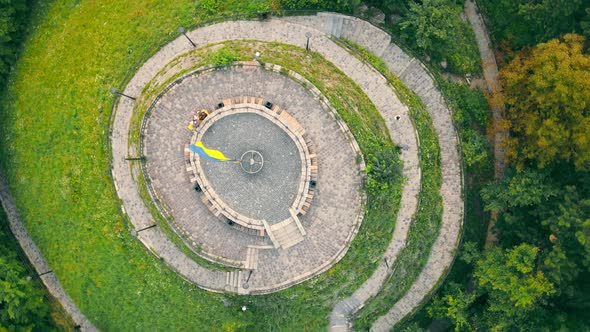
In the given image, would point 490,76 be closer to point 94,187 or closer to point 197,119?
point 197,119

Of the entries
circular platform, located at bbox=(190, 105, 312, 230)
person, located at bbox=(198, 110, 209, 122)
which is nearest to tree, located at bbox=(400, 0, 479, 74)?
circular platform, located at bbox=(190, 105, 312, 230)

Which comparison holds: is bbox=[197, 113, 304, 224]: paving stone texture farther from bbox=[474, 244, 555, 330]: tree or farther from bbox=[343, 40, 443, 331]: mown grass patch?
bbox=[474, 244, 555, 330]: tree

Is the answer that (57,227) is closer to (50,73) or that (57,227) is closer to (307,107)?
(50,73)

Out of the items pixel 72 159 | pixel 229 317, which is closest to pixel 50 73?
pixel 72 159

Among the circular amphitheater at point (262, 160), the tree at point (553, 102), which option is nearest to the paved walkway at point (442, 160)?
the circular amphitheater at point (262, 160)

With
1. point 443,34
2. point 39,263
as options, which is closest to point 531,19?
point 443,34

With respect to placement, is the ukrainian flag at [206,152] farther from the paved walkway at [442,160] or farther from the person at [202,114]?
the paved walkway at [442,160]
